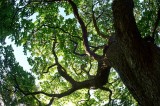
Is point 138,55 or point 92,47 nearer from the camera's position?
point 138,55

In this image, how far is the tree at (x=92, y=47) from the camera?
20.7 feet

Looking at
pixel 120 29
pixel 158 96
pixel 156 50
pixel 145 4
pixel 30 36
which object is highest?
pixel 30 36

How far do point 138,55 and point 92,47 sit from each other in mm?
5337

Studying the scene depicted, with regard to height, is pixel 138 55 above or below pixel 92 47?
below

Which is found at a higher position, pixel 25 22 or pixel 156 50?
pixel 25 22

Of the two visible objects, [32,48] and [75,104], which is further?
[75,104]

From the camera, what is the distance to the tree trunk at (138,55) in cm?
614

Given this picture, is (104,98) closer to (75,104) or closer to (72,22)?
(75,104)

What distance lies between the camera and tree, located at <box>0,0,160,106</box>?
632 centimetres

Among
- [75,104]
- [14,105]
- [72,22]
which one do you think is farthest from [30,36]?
[75,104]

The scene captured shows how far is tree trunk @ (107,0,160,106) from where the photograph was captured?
614 cm

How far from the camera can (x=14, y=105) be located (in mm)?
9469

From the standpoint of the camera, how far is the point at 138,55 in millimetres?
6340

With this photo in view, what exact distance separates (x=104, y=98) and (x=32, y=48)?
5.42 metres
